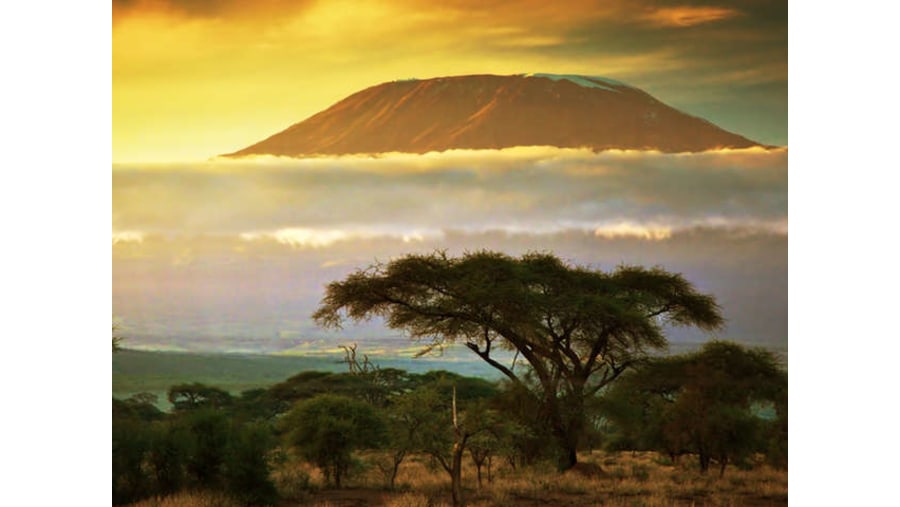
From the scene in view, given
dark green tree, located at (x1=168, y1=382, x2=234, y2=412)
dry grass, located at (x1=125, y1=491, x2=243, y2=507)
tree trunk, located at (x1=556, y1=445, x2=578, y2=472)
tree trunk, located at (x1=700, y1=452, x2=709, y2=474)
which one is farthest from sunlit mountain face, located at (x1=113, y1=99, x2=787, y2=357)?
dry grass, located at (x1=125, y1=491, x2=243, y2=507)

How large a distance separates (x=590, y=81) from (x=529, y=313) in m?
2.97

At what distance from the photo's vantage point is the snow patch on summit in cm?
1574

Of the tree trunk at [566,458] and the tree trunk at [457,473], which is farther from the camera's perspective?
the tree trunk at [566,458]

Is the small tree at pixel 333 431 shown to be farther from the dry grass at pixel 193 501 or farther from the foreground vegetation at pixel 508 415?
the dry grass at pixel 193 501

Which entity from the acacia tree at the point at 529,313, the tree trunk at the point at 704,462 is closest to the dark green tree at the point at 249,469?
the acacia tree at the point at 529,313

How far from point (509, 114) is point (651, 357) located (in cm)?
363

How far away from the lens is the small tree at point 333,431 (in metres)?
14.8

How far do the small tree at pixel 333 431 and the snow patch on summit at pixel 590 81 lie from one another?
4.66 metres

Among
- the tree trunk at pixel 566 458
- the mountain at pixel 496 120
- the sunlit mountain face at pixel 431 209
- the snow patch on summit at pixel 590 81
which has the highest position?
the snow patch on summit at pixel 590 81

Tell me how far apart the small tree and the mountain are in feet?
11.3

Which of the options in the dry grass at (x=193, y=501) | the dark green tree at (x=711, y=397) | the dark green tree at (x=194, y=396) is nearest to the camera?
the dry grass at (x=193, y=501)

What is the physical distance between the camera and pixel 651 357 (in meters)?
16.4
